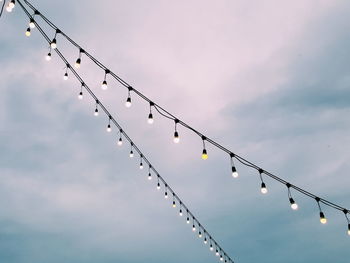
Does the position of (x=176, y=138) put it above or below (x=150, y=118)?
below

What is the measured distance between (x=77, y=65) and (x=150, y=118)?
1.52 m

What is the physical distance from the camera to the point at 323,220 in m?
5.39

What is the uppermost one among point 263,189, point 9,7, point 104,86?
point 9,7

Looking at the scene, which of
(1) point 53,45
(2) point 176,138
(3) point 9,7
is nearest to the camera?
(3) point 9,7

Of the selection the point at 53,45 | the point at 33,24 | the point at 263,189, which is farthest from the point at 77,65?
the point at 263,189

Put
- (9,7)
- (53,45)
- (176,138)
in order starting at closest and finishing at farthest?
(9,7), (53,45), (176,138)

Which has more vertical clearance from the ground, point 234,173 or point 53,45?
point 53,45

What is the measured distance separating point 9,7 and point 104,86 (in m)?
1.79

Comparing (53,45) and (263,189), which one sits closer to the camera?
(53,45)

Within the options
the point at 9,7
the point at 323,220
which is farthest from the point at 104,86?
the point at 323,220

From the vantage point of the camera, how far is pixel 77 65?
4980 millimetres

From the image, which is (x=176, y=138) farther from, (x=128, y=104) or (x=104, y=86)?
(x=104, y=86)

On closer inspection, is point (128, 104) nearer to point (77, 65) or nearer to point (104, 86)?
point (104, 86)

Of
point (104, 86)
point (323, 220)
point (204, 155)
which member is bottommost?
point (323, 220)
